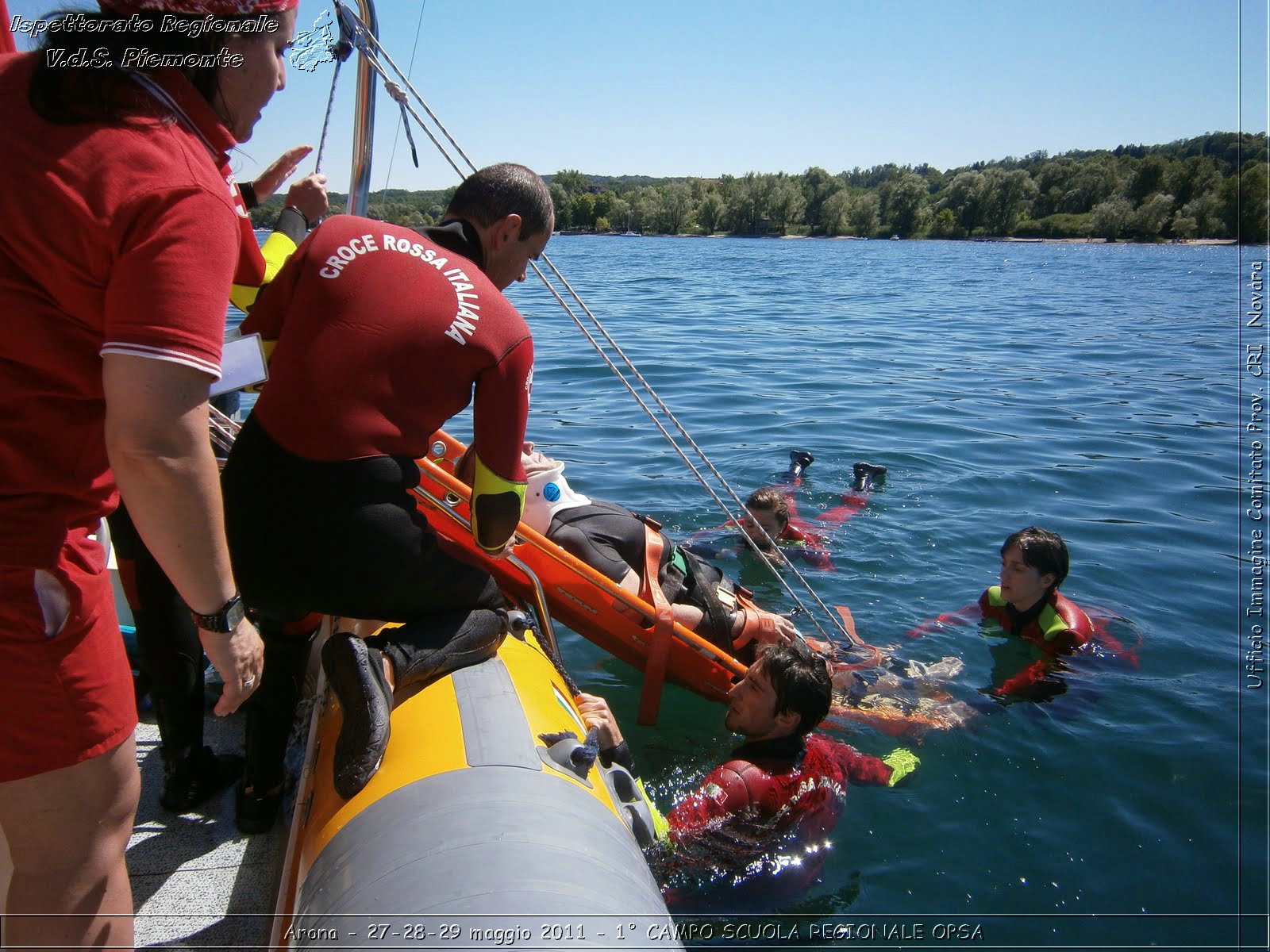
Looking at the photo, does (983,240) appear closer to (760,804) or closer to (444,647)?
(760,804)

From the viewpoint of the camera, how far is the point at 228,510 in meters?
2.09

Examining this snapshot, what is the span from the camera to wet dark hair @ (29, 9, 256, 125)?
1.20 metres

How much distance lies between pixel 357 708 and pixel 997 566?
208 inches

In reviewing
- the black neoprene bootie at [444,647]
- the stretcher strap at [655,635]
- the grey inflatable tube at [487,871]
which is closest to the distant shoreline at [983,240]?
the stretcher strap at [655,635]

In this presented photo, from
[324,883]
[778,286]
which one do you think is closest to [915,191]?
[778,286]

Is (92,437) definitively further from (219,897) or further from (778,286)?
(778,286)

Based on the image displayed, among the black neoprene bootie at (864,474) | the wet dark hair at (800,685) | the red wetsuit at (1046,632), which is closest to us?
the wet dark hair at (800,685)

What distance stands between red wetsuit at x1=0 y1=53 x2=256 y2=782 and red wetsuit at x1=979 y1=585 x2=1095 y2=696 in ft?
14.3

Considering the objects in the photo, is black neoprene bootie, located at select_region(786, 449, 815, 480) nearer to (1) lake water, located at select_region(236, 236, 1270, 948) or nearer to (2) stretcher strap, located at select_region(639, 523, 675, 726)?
(1) lake water, located at select_region(236, 236, 1270, 948)

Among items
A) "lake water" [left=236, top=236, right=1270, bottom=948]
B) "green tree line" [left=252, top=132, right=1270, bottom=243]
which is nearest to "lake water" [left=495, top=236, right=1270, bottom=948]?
"lake water" [left=236, top=236, right=1270, bottom=948]

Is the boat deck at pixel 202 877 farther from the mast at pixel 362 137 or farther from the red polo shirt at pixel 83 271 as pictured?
the mast at pixel 362 137

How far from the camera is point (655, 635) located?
377 cm

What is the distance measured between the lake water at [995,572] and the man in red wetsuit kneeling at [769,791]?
0.47 ft

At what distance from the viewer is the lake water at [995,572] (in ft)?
10.5
